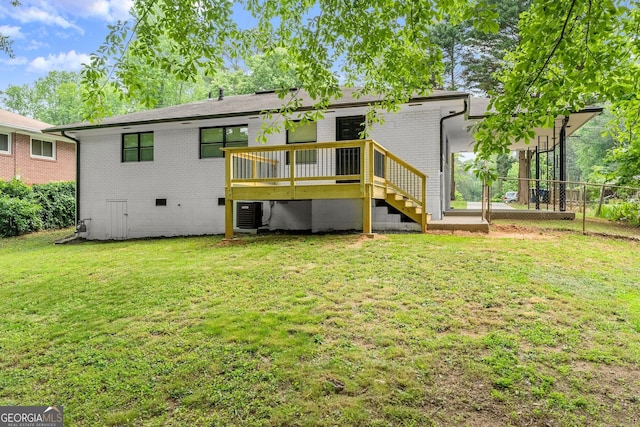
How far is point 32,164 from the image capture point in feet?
61.9

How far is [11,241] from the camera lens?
13211mm

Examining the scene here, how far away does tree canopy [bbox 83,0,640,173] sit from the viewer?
3.19 metres

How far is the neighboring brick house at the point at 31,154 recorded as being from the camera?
1759 centimetres

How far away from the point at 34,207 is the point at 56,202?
1463mm

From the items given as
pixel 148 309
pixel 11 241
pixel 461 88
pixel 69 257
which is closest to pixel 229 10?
pixel 148 309

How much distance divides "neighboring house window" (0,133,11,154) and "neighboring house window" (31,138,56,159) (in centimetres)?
117

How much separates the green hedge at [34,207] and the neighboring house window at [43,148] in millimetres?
4132

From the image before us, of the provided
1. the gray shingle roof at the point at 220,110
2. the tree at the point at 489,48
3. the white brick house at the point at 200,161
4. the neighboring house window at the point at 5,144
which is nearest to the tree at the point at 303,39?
the white brick house at the point at 200,161

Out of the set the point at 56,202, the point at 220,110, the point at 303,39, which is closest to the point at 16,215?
the point at 56,202

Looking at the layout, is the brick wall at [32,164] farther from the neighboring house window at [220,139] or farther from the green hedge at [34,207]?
the neighboring house window at [220,139]

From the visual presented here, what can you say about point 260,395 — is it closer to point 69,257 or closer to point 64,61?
point 69,257

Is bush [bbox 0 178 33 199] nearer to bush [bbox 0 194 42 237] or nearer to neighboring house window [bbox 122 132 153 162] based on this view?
bush [bbox 0 194 42 237]

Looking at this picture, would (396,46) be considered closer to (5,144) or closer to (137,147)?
(137,147)

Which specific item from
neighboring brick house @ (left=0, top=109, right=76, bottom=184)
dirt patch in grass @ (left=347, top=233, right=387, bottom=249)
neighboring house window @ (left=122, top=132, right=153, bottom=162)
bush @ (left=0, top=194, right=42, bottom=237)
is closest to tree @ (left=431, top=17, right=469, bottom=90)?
neighboring house window @ (left=122, top=132, right=153, bottom=162)
